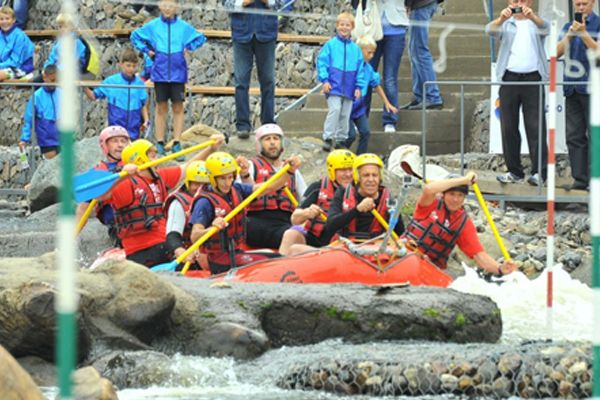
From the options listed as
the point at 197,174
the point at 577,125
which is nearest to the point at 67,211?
the point at 197,174

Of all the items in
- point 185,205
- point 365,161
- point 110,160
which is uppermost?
point 365,161

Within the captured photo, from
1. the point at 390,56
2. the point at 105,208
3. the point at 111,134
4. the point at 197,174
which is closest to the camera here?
the point at 197,174

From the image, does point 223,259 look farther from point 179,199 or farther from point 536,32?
point 536,32

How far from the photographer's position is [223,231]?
13172mm

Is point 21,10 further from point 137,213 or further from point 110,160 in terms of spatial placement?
point 137,213

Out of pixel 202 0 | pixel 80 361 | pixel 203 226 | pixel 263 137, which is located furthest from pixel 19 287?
pixel 202 0

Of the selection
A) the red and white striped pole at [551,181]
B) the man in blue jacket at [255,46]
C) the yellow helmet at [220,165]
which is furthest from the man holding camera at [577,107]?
the red and white striped pole at [551,181]

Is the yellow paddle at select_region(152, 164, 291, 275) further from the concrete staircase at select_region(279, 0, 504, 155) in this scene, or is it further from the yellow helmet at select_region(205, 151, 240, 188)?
the concrete staircase at select_region(279, 0, 504, 155)

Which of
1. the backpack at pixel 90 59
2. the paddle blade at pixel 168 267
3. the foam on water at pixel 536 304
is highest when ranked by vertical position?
the backpack at pixel 90 59

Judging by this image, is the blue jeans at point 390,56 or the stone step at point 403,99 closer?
the blue jeans at point 390,56

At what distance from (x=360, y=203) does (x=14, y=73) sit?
579 cm

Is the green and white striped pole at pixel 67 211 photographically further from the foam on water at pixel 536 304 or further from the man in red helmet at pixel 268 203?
the man in red helmet at pixel 268 203

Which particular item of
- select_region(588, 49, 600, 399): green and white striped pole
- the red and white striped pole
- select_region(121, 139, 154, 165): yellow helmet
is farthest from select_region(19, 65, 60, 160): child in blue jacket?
select_region(588, 49, 600, 399): green and white striped pole

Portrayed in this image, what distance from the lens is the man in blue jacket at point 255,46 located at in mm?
15383
